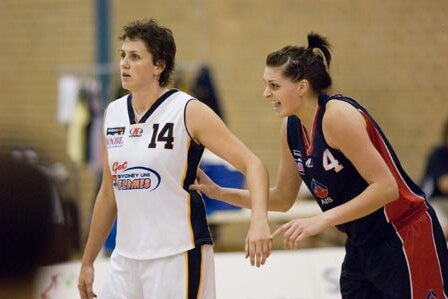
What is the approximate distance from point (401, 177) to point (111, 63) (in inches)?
278

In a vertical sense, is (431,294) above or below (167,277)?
below

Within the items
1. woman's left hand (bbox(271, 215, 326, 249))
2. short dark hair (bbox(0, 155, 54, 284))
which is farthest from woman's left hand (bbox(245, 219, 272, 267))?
short dark hair (bbox(0, 155, 54, 284))

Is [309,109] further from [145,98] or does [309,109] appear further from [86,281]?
[86,281]

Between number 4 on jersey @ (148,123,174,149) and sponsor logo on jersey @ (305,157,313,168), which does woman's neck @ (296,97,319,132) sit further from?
number 4 on jersey @ (148,123,174,149)

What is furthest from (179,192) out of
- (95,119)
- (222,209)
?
(95,119)

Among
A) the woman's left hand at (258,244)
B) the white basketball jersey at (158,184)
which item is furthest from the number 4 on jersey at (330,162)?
the white basketball jersey at (158,184)

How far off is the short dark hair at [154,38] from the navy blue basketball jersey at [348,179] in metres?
0.59

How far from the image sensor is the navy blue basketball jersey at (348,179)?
131 inches

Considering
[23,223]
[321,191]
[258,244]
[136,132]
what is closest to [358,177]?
[321,191]

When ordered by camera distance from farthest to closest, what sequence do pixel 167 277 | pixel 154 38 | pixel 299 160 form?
pixel 299 160
pixel 154 38
pixel 167 277

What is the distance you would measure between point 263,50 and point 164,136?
21.1 feet

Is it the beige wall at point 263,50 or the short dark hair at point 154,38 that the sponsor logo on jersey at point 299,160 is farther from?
the beige wall at point 263,50

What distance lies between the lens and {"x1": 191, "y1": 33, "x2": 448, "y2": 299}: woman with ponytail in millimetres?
3252

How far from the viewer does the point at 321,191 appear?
135 inches
